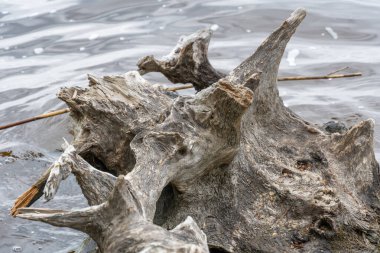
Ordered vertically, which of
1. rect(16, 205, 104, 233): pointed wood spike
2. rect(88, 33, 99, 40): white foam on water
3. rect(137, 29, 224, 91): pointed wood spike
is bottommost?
rect(88, 33, 99, 40): white foam on water

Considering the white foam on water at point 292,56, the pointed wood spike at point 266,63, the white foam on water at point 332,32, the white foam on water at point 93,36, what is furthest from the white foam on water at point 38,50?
the pointed wood spike at point 266,63

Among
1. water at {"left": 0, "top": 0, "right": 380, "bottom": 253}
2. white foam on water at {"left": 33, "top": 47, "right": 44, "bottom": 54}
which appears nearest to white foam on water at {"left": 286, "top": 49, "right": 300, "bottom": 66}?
water at {"left": 0, "top": 0, "right": 380, "bottom": 253}

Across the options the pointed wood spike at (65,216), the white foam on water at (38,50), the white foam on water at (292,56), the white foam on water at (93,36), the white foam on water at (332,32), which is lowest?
the white foam on water at (292,56)

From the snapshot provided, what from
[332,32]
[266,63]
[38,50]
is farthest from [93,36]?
[266,63]

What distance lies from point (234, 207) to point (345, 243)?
0.49 meters

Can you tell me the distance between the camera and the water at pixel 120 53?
4469mm

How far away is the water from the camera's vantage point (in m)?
4.47

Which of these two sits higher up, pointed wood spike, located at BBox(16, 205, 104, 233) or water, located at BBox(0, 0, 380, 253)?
pointed wood spike, located at BBox(16, 205, 104, 233)

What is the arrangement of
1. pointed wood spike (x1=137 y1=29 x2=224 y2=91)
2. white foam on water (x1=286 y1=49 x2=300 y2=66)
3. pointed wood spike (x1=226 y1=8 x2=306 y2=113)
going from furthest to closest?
white foam on water (x1=286 y1=49 x2=300 y2=66)
pointed wood spike (x1=137 y1=29 x2=224 y2=91)
pointed wood spike (x1=226 y1=8 x2=306 y2=113)

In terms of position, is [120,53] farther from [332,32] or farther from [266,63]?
[266,63]

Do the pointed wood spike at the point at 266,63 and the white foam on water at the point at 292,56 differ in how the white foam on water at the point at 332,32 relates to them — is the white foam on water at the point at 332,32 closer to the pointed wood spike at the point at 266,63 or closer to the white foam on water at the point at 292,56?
the white foam on water at the point at 292,56

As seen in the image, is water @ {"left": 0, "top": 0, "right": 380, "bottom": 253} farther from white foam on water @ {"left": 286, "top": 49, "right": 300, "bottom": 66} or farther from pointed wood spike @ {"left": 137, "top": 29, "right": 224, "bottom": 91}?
pointed wood spike @ {"left": 137, "top": 29, "right": 224, "bottom": 91}

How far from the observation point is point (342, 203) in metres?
2.79

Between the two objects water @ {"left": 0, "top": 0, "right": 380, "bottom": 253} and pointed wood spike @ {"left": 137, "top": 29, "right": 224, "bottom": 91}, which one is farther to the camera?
water @ {"left": 0, "top": 0, "right": 380, "bottom": 253}
